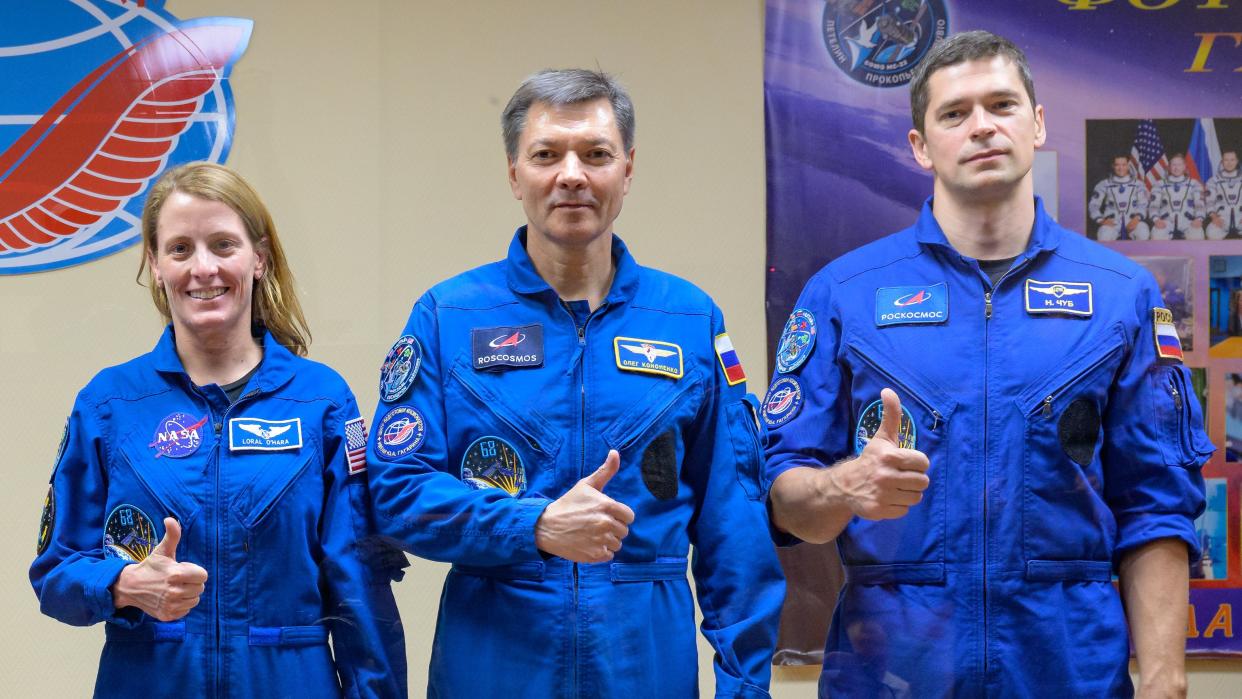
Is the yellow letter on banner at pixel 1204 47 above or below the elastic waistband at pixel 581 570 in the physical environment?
above

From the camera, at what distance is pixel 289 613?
220 cm

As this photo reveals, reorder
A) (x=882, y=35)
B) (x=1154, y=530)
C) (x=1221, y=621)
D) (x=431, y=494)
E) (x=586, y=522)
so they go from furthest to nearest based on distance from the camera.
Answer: (x=1221, y=621)
(x=882, y=35)
(x=1154, y=530)
(x=431, y=494)
(x=586, y=522)

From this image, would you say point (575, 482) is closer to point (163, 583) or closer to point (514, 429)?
point (514, 429)

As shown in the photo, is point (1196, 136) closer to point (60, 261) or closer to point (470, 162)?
point (470, 162)

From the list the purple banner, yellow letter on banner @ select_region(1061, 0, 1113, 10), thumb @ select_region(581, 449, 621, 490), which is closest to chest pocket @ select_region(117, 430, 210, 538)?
thumb @ select_region(581, 449, 621, 490)

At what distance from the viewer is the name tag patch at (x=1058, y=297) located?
2213 millimetres

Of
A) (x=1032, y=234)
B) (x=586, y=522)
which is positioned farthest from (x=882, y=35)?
(x=586, y=522)

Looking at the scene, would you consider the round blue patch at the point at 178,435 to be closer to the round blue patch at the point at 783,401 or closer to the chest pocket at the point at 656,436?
the chest pocket at the point at 656,436

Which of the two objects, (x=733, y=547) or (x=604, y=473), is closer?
(x=604, y=473)

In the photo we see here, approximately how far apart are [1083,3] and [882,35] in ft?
1.45

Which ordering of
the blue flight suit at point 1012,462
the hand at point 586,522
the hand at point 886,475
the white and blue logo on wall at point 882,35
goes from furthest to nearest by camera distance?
the white and blue logo on wall at point 882,35
the blue flight suit at point 1012,462
the hand at point 886,475
the hand at point 586,522

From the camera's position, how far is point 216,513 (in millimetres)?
2172

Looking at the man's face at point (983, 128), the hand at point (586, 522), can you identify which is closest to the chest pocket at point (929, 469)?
the man's face at point (983, 128)

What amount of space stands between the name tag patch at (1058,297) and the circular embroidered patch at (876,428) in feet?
0.91
